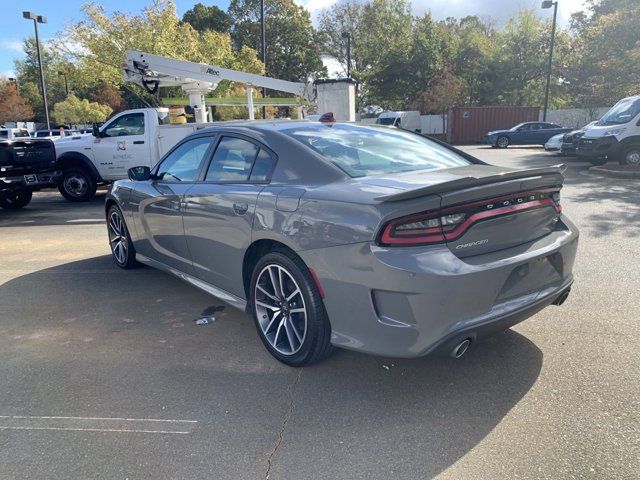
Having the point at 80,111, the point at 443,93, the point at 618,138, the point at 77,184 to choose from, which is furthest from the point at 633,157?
the point at 80,111

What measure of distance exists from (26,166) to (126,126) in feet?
7.33

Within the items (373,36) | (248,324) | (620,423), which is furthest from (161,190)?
(373,36)

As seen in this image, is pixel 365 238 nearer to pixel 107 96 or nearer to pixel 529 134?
pixel 529 134

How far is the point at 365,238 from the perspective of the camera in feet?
8.71

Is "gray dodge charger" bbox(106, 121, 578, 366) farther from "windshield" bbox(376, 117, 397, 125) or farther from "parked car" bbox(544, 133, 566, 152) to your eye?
"windshield" bbox(376, 117, 397, 125)

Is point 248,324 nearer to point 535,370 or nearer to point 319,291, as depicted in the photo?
point 319,291

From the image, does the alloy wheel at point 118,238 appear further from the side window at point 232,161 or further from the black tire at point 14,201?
the black tire at point 14,201

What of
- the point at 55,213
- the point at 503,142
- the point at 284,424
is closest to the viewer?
the point at 284,424

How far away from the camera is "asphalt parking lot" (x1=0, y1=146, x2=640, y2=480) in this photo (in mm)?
2457

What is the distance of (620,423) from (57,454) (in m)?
3.00

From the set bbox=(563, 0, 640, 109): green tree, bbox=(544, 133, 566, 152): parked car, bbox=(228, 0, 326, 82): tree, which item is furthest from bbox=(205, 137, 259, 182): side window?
bbox=(228, 0, 326, 82): tree

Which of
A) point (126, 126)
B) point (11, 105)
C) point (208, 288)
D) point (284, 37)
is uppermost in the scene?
point (284, 37)

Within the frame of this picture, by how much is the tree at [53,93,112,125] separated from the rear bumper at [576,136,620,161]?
1488 inches

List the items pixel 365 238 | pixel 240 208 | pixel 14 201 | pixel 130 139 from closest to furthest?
pixel 365 238
pixel 240 208
pixel 130 139
pixel 14 201
